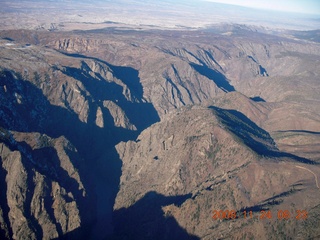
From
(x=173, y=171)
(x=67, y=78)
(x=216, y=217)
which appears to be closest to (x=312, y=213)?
(x=216, y=217)

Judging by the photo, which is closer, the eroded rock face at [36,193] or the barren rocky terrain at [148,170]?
the barren rocky terrain at [148,170]
